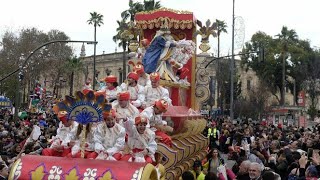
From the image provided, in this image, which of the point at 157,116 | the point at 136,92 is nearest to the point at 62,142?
the point at 157,116

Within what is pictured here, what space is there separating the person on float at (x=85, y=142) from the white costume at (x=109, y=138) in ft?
0.32

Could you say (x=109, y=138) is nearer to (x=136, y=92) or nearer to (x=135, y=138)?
(x=135, y=138)

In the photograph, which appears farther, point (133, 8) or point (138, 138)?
point (133, 8)

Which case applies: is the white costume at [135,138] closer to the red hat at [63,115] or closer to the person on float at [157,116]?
the red hat at [63,115]

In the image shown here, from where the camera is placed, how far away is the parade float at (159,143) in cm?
718

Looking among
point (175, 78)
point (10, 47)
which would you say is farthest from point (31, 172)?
point (10, 47)

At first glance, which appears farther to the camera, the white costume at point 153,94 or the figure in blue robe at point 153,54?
the figure in blue robe at point 153,54

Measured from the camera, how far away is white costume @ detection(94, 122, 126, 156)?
809 cm

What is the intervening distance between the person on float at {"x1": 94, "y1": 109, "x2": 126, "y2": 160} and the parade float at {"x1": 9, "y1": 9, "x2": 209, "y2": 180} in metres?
0.62

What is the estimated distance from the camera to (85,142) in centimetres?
808

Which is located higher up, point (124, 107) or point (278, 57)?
point (278, 57)

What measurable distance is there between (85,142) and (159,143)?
226 cm

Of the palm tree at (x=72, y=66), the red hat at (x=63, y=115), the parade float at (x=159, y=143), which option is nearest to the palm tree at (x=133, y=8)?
the palm tree at (x=72, y=66)

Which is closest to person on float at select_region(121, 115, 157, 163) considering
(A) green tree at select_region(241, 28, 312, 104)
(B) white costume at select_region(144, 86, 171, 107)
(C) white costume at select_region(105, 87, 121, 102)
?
(C) white costume at select_region(105, 87, 121, 102)
